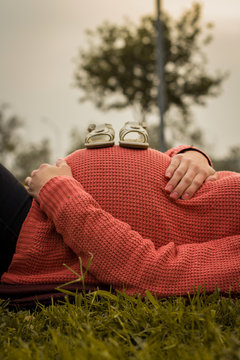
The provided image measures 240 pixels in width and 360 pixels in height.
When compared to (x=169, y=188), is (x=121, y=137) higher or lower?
higher

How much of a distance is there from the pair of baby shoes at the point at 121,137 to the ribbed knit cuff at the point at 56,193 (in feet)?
A: 1.04

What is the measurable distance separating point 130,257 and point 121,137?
28.0 inches

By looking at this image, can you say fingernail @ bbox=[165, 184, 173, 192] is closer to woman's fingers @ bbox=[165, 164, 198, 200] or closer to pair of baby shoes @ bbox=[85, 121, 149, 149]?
A: woman's fingers @ bbox=[165, 164, 198, 200]

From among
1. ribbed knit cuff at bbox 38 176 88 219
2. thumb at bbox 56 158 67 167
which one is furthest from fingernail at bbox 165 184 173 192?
thumb at bbox 56 158 67 167

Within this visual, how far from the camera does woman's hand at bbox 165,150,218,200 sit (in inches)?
80.6

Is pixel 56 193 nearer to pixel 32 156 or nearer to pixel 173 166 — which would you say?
pixel 173 166

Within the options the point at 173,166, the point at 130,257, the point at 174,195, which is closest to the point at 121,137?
the point at 173,166

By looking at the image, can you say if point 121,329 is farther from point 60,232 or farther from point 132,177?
point 132,177

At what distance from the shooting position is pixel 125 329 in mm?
1447

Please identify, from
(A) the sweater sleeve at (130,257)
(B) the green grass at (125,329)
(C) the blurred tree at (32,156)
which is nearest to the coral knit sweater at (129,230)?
(A) the sweater sleeve at (130,257)

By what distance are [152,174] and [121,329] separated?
820 mm

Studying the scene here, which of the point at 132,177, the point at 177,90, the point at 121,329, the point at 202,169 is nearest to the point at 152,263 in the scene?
A: the point at 121,329

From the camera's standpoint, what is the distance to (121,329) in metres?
1.49

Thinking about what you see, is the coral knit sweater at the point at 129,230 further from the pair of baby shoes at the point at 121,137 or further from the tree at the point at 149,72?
the tree at the point at 149,72
